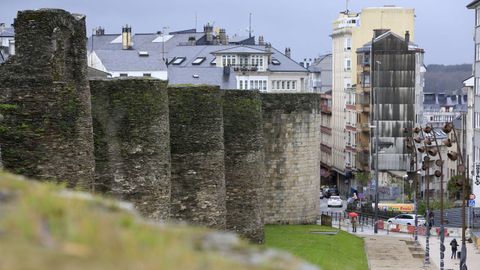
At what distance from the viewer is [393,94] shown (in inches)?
4906

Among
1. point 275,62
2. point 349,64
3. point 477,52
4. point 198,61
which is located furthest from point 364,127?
point 477,52

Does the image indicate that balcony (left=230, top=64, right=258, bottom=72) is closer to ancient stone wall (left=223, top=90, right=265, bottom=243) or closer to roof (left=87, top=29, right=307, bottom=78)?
roof (left=87, top=29, right=307, bottom=78)

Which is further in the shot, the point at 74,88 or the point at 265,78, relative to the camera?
the point at 265,78

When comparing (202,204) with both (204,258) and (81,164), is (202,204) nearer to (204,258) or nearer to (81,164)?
(81,164)

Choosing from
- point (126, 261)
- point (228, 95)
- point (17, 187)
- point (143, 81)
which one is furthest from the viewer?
point (228, 95)

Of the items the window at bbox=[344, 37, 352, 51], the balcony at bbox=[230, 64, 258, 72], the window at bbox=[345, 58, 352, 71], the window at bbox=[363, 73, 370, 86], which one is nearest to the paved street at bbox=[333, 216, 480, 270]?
the balcony at bbox=[230, 64, 258, 72]

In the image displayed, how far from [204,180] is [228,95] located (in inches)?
314

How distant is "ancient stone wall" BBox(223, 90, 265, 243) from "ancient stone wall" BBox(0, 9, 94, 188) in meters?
17.7

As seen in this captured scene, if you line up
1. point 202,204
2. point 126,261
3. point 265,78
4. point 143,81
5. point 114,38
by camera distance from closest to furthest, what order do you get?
point 126,261 → point 143,81 → point 202,204 → point 265,78 → point 114,38

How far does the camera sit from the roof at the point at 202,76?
94938 mm

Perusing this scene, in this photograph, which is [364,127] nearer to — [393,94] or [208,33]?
[393,94]

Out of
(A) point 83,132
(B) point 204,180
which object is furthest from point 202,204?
(A) point 83,132

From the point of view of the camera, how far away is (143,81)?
33.2 metres

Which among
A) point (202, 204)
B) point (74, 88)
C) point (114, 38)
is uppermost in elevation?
point (114, 38)
